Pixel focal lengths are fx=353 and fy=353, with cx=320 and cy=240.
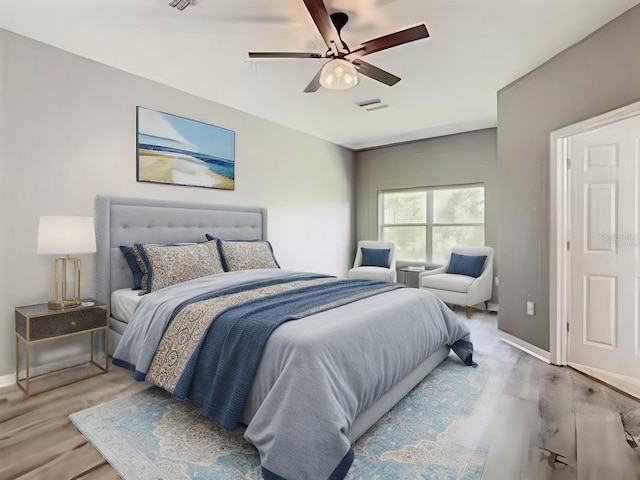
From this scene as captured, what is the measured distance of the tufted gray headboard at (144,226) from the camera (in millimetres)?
3084

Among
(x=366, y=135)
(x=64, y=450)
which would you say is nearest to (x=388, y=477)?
(x=64, y=450)

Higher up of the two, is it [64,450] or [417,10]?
[417,10]

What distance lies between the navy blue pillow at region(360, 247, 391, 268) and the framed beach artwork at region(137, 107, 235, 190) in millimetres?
2621

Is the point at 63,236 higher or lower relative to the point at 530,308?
higher

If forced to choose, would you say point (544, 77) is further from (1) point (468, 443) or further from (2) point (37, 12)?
(2) point (37, 12)

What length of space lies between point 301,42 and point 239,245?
201cm

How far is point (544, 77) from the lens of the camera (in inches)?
125

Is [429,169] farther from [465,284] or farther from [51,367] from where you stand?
[51,367]

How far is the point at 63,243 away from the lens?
2539mm

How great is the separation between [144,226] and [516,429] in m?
3.35

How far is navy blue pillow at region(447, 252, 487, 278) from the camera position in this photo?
4848mm

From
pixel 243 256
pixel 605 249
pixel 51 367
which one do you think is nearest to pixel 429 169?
pixel 605 249

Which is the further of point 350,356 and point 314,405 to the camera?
point 350,356

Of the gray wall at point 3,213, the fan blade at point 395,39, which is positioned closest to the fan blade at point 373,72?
the fan blade at point 395,39
